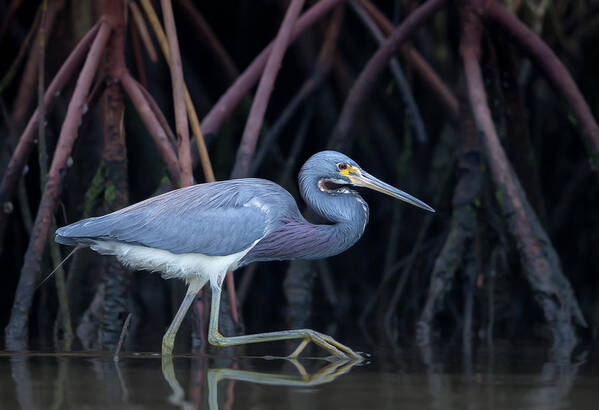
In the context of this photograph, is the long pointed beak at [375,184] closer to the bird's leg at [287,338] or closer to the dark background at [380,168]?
the dark background at [380,168]

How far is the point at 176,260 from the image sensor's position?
4871 millimetres

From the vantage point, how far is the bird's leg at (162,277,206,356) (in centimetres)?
467

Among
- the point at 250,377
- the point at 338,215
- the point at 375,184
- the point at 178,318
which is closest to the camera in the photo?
the point at 250,377

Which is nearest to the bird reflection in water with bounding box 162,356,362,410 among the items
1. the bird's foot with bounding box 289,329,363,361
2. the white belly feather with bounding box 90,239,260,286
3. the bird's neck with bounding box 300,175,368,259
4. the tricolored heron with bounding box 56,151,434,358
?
the bird's foot with bounding box 289,329,363,361

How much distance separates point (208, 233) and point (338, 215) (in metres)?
0.84

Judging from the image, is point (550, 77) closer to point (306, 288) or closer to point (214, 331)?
point (306, 288)

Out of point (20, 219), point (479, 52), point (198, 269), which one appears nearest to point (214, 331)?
point (198, 269)

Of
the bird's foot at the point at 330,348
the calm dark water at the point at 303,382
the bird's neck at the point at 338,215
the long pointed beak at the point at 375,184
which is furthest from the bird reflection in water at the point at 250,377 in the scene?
the long pointed beak at the point at 375,184

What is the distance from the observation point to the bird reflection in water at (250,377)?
336cm

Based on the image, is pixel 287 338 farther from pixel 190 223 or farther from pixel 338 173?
pixel 338 173

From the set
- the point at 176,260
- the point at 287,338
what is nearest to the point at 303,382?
the point at 287,338

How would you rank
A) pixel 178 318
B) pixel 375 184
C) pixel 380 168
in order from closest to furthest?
pixel 178 318 < pixel 375 184 < pixel 380 168

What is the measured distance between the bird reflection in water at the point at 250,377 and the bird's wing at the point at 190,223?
711mm

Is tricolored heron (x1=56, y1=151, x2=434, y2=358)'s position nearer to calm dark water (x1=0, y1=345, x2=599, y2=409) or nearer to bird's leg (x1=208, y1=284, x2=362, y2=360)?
bird's leg (x1=208, y1=284, x2=362, y2=360)
